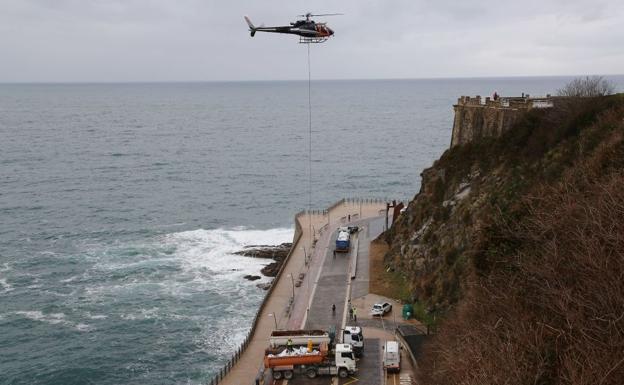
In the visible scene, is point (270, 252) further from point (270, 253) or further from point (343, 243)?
point (343, 243)

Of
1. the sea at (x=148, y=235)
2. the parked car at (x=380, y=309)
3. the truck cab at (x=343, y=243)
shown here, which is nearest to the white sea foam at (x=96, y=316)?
the sea at (x=148, y=235)

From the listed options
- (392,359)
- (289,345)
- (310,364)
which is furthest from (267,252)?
(392,359)

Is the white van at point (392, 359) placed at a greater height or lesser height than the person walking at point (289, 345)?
lesser

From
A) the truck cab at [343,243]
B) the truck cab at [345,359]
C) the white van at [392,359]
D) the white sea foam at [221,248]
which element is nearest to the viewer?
the truck cab at [345,359]

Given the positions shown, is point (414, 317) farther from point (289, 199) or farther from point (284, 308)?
point (289, 199)

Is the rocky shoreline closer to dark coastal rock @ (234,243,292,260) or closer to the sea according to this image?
dark coastal rock @ (234,243,292,260)

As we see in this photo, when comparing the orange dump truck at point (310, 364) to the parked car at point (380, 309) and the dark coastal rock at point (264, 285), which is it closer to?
the parked car at point (380, 309)
